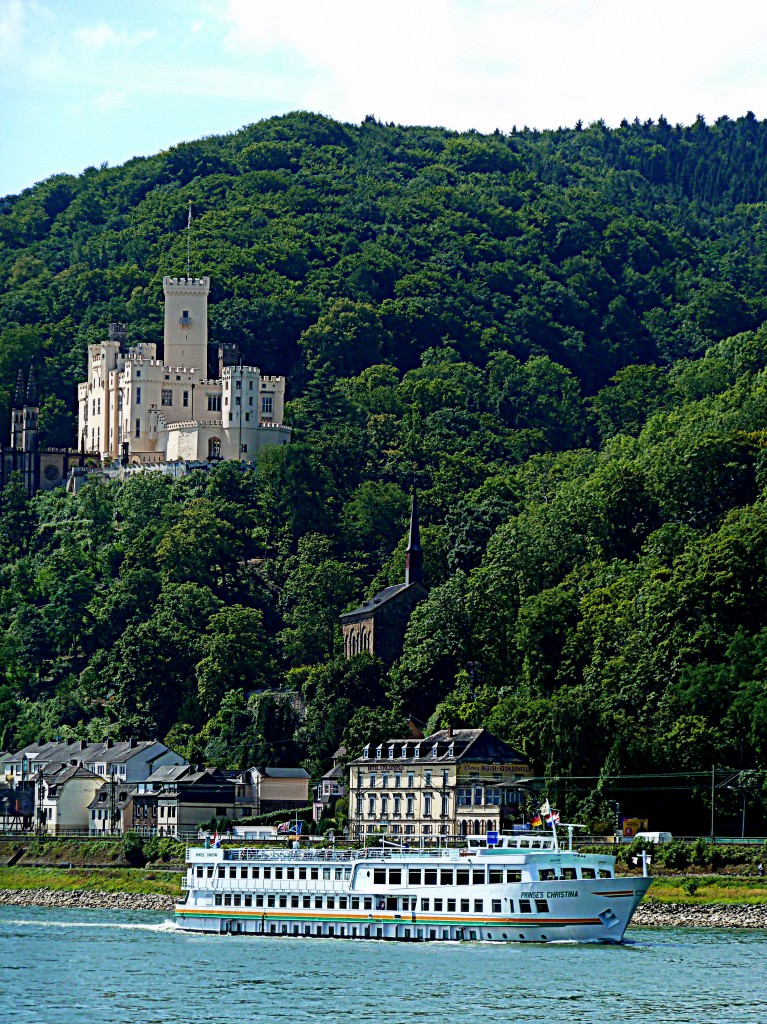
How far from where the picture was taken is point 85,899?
10069 centimetres

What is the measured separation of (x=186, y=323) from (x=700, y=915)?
103218 mm

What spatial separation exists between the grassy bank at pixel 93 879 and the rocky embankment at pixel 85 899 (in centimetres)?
67

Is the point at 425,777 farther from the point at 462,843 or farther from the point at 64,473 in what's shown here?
the point at 64,473

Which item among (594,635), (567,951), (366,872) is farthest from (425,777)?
(567,951)

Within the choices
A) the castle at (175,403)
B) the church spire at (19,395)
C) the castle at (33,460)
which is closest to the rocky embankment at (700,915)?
the castle at (175,403)

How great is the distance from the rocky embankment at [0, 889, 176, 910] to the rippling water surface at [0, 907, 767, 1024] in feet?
47.5

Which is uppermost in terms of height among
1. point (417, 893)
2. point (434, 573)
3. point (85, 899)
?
point (434, 573)

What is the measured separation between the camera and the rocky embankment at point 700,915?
82312 mm

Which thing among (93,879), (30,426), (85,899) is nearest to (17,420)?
(30,426)

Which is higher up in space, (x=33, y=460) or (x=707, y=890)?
(x=33, y=460)

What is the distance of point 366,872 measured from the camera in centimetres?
8188

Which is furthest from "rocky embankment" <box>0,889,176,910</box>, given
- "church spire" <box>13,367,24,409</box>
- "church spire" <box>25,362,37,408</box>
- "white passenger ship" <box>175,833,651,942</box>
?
"church spire" <box>13,367,24,409</box>

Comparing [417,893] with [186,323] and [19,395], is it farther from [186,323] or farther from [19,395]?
[19,395]

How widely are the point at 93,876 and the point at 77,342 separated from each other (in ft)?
329
